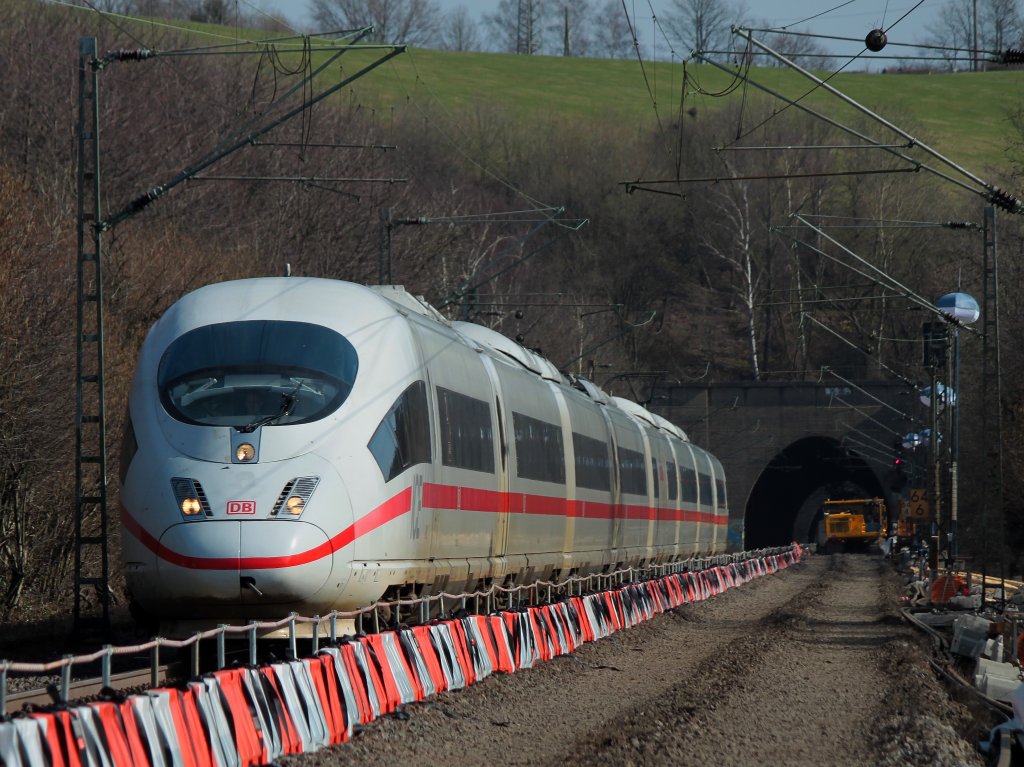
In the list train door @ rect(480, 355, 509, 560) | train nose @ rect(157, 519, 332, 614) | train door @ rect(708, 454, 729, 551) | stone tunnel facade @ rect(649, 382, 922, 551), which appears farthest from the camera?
stone tunnel facade @ rect(649, 382, 922, 551)

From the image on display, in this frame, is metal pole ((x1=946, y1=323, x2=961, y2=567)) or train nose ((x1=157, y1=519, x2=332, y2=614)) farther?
metal pole ((x1=946, y1=323, x2=961, y2=567))

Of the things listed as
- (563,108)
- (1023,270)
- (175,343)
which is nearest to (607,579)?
(175,343)

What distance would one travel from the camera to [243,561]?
13539mm

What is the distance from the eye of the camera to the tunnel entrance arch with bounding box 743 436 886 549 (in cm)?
9419

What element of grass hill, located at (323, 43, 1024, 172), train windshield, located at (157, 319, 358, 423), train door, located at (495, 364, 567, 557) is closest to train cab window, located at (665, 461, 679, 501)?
train door, located at (495, 364, 567, 557)

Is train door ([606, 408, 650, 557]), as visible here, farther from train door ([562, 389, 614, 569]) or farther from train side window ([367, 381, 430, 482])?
train side window ([367, 381, 430, 482])

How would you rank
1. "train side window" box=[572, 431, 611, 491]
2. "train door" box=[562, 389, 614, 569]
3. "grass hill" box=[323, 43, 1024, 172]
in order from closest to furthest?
"train door" box=[562, 389, 614, 569], "train side window" box=[572, 431, 611, 491], "grass hill" box=[323, 43, 1024, 172]

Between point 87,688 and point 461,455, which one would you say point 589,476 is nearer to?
point 461,455

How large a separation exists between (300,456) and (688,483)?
110ft

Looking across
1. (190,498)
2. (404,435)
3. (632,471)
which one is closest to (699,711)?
(404,435)

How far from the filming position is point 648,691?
1695 cm

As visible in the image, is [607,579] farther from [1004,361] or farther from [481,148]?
[481,148]

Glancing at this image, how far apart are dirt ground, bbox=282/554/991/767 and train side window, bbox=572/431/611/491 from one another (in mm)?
3521

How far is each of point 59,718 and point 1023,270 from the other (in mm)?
51347
